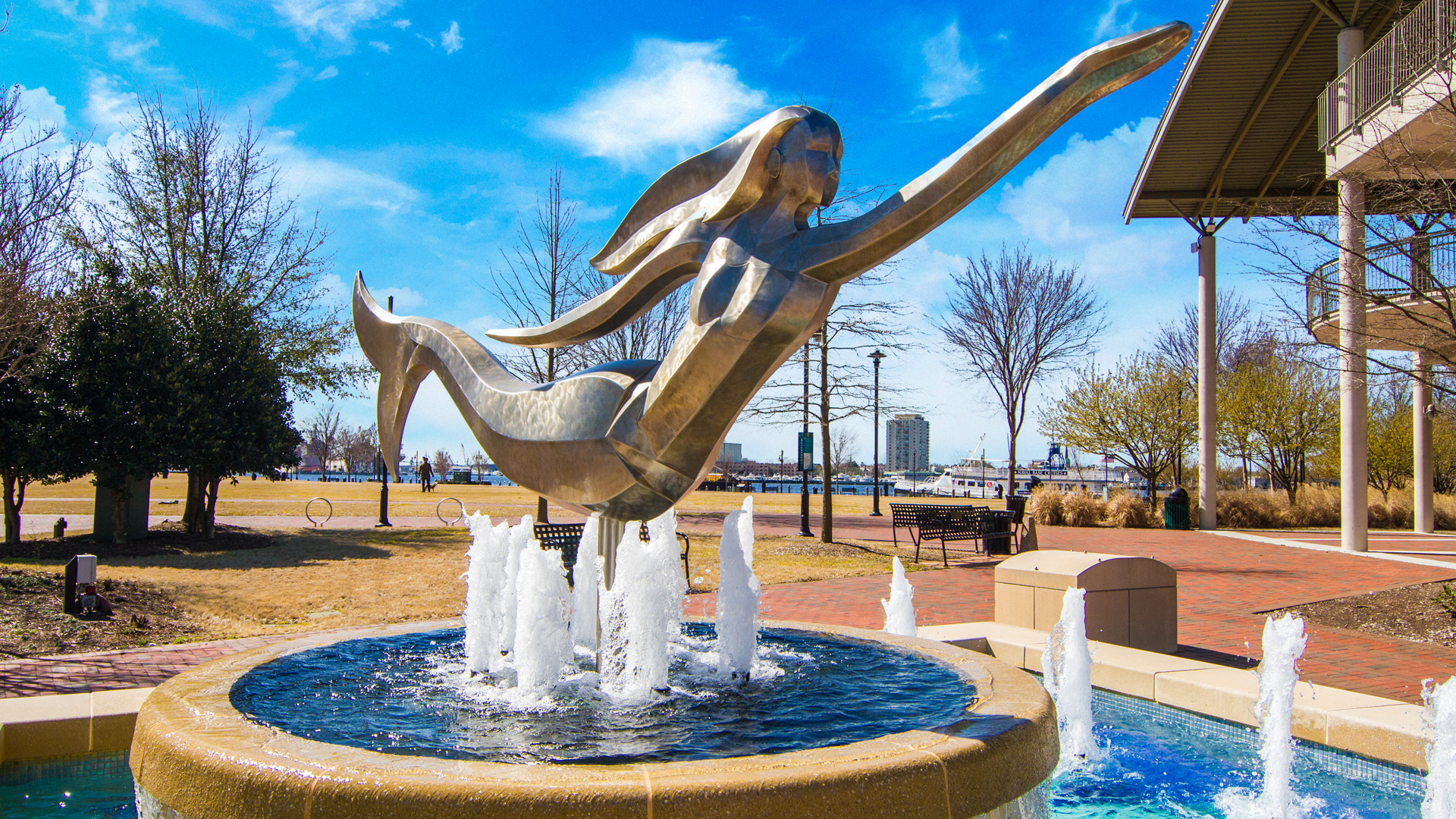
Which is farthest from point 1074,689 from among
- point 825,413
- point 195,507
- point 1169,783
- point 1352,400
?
point 195,507

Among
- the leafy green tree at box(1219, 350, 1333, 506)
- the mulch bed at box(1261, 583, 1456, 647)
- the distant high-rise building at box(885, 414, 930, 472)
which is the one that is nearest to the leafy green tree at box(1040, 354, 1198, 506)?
the leafy green tree at box(1219, 350, 1333, 506)

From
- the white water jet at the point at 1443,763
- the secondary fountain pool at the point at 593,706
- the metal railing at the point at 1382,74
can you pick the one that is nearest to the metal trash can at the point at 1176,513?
the metal railing at the point at 1382,74

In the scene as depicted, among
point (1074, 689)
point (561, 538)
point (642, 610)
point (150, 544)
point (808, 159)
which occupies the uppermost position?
point (808, 159)

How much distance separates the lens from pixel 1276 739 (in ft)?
15.3

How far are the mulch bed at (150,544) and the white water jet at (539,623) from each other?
1215 centimetres

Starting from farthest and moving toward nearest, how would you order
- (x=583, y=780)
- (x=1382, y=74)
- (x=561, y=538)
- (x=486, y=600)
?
(x=1382, y=74), (x=561, y=538), (x=486, y=600), (x=583, y=780)

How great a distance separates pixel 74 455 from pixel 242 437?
2777mm

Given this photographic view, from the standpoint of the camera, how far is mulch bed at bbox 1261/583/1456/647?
8.62 m

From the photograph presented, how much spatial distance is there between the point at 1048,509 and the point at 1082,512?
2.91 feet

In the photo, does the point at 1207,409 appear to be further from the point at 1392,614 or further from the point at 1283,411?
the point at 1392,614

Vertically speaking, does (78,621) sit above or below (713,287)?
below

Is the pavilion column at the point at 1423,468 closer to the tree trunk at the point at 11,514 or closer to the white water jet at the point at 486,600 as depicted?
the white water jet at the point at 486,600

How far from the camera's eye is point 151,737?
11.0ft

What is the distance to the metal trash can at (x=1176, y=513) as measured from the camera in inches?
885
